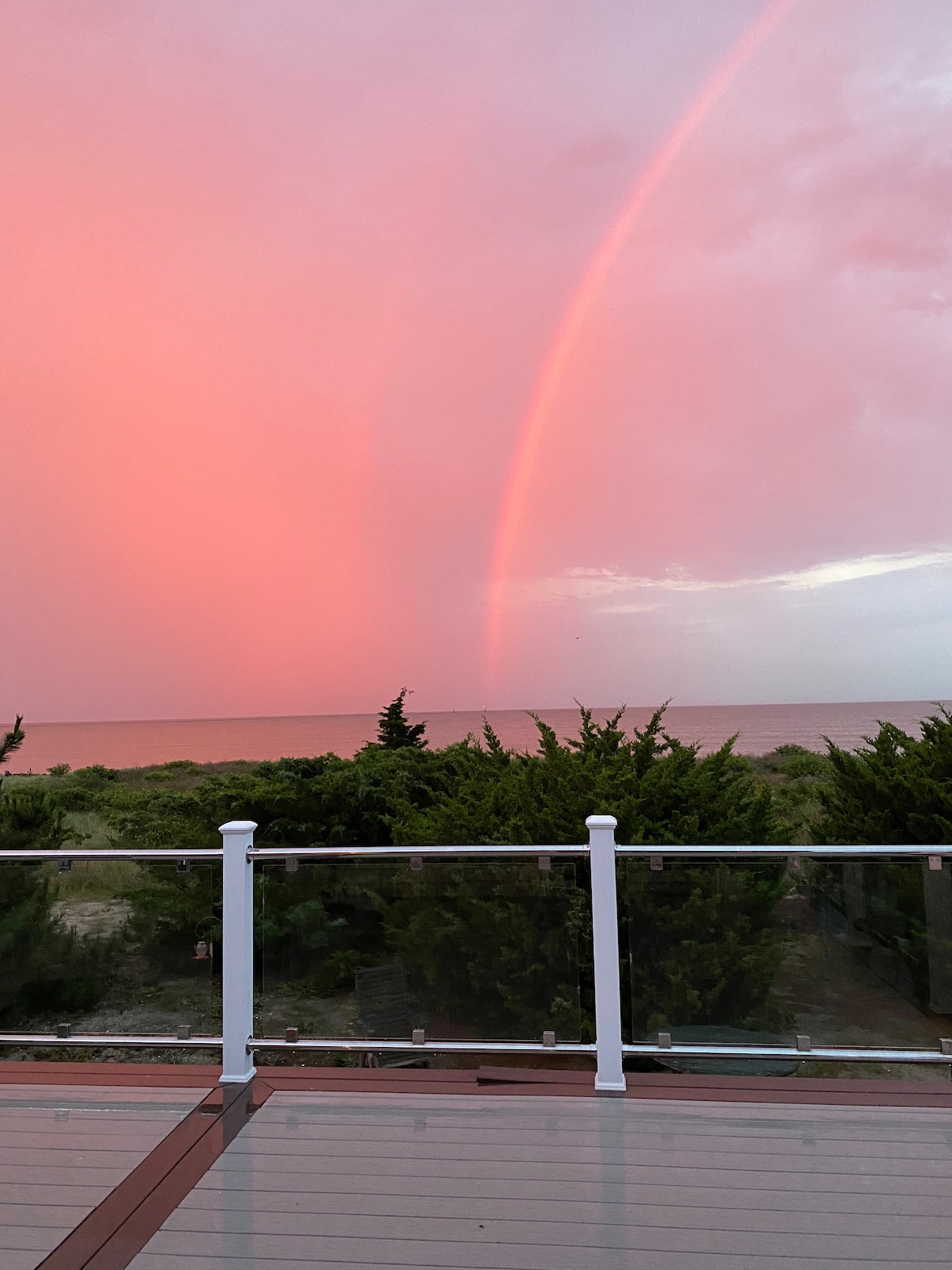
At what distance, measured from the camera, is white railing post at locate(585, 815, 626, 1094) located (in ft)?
10.5

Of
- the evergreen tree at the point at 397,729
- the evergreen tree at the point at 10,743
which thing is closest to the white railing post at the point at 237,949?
the evergreen tree at the point at 10,743

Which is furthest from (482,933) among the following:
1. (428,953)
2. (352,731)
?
(352,731)

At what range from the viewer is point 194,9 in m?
10.7

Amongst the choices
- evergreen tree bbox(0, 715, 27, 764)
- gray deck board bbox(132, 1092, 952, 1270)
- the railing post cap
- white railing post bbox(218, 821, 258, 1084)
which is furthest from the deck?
evergreen tree bbox(0, 715, 27, 764)

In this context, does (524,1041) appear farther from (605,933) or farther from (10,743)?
(10,743)

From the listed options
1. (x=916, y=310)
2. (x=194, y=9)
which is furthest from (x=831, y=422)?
(x=194, y=9)

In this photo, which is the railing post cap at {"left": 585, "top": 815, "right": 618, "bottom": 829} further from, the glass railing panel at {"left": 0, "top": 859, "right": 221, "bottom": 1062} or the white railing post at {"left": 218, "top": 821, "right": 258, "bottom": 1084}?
the glass railing panel at {"left": 0, "top": 859, "right": 221, "bottom": 1062}

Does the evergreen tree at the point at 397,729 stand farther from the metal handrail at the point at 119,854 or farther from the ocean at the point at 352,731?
the metal handrail at the point at 119,854

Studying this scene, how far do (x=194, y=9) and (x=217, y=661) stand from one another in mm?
18282

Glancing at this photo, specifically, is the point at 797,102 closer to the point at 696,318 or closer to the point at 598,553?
the point at 696,318

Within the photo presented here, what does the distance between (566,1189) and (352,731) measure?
6720 cm

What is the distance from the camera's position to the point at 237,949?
3.41m

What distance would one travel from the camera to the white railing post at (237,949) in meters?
3.34

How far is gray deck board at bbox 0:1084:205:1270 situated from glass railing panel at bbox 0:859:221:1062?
33 cm
